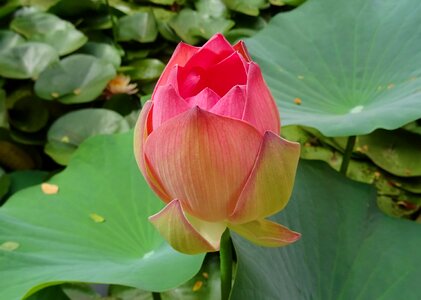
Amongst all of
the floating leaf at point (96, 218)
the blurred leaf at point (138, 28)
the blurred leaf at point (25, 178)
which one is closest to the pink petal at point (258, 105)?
the floating leaf at point (96, 218)

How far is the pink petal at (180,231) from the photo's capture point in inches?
15.0

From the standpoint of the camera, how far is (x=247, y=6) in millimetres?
1393

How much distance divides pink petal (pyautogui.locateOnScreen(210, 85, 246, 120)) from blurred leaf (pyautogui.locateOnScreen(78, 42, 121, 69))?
89 centimetres

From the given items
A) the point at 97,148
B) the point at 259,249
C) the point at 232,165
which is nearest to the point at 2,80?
the point at 97,148

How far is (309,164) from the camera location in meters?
0.69

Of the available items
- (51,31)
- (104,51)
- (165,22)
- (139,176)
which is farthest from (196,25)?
(139,176)

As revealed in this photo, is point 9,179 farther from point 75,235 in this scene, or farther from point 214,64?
point 214,64

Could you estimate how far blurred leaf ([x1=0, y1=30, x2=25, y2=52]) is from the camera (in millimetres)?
1226

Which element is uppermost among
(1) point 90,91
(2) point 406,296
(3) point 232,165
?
(3) point 232,165

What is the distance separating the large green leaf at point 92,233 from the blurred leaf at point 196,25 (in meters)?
0.57

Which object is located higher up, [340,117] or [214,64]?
[214,64]

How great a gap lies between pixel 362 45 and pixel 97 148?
453 millimetres

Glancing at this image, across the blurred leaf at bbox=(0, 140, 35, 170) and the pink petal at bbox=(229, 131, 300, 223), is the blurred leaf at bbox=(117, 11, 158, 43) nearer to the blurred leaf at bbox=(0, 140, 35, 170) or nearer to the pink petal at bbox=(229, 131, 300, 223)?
the blurred leaf at bbox=(0, 140, 35, 170)

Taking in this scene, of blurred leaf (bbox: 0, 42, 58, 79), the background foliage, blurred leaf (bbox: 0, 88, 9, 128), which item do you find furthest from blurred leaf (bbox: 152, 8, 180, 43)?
blurred leaf (bbox: 0, 88, 9, 128)
